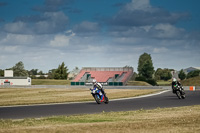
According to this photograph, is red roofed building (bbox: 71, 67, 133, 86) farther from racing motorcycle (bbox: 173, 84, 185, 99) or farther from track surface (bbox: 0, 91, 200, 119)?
track surface (bbox: 0, 91, 200, 119)

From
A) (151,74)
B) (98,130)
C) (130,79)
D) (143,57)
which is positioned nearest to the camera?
(98,130)

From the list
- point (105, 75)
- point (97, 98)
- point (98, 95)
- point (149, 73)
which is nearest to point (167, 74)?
point (149, 73)

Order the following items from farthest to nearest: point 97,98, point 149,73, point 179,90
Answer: point 149,73, point 179,90, point 97,98

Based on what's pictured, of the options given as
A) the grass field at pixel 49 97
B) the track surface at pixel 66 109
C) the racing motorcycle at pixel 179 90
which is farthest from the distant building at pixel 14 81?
the track surface at pixel 66 109

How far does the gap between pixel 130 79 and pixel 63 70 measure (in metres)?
60.7

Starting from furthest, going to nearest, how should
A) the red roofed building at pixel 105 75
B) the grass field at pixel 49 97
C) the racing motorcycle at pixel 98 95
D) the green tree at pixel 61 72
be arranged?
the green tree at pixel 61 72, the red roofed building at pixel 105 75, the grass field at pixel 49 97, the racing motorcycle at pixel 98 95

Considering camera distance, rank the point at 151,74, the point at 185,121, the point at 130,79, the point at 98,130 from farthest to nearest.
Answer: the point at 151,74 → the point at 130,79 → the point at 185,121 → the point at 98,130

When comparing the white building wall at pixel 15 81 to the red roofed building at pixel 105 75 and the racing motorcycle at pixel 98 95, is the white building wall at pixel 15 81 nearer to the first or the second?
the red roofed building at pixel 105 75

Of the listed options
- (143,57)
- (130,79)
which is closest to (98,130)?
(130,79)

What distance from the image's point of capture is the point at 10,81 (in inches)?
3698

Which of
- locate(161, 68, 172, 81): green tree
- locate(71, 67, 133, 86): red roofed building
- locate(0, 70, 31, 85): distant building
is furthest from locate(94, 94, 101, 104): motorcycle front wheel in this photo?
locate(161, 68, 172, 81): green tree

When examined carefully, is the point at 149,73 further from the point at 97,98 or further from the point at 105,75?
the point at 97,98

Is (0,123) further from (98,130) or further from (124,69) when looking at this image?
(124,69)

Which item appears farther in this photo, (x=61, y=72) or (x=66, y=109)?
(x=61, y=72)
